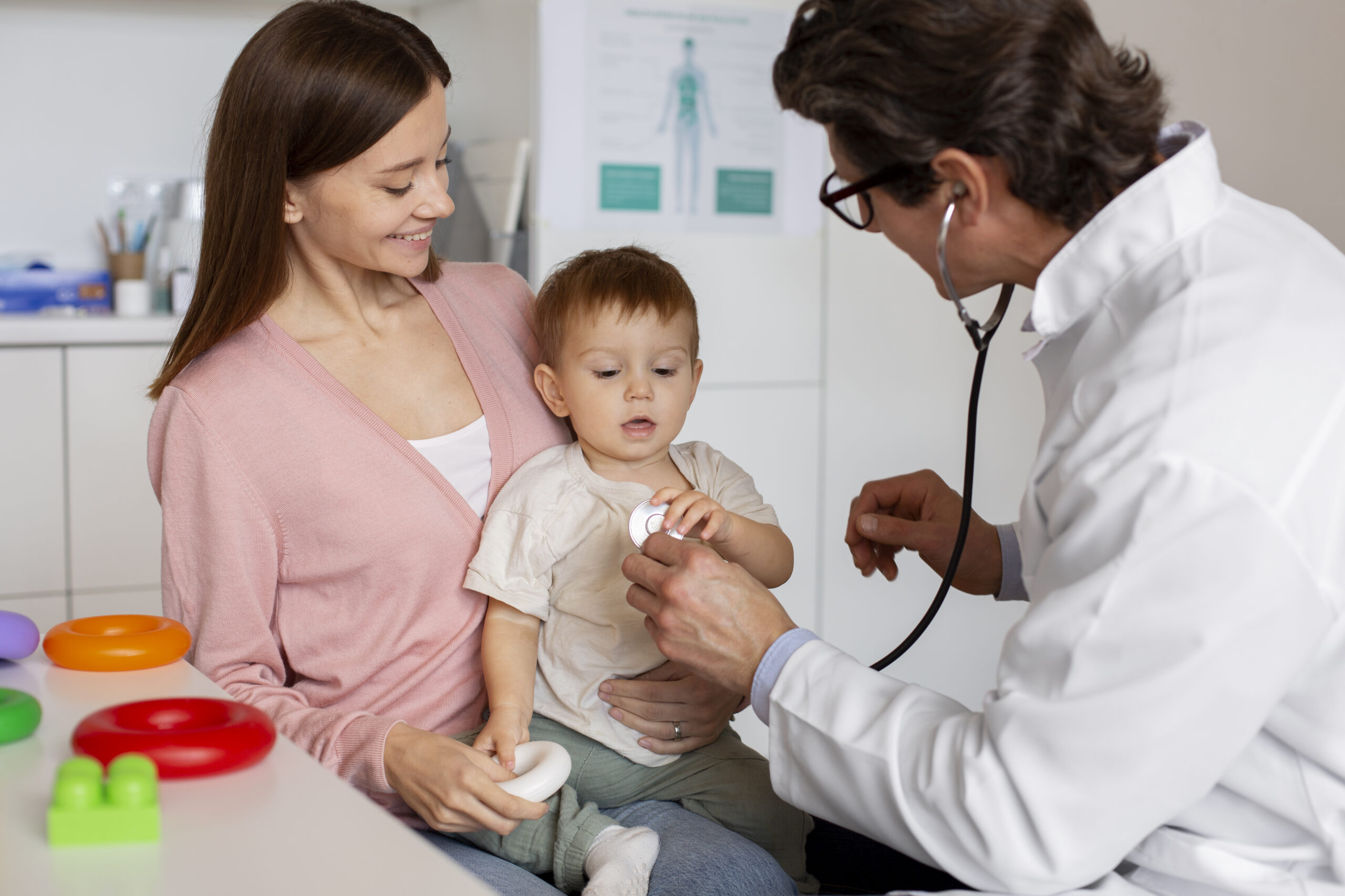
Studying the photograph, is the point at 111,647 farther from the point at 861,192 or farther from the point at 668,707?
the point at 861,192

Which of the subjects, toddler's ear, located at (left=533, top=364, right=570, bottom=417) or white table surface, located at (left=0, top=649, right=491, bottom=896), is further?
toddler's ear, located at (left=533, top=364, right=570, bottom=417)

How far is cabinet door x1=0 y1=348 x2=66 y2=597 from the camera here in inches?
97.9

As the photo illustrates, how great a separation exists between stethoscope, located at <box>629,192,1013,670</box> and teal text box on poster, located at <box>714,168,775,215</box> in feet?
4.57

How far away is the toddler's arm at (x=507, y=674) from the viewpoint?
124cm

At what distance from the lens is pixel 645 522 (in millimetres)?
1312

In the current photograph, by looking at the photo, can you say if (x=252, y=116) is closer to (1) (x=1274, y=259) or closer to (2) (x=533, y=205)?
(1) (x=1274, y=259)

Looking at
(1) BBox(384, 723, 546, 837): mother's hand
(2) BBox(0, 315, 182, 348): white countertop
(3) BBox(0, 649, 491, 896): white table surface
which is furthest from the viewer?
(2) BBox(0, 315, 182, 348): white countertop

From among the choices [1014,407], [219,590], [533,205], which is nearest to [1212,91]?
[1014,407]

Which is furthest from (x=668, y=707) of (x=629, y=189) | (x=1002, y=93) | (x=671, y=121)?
(x=671, y=121)

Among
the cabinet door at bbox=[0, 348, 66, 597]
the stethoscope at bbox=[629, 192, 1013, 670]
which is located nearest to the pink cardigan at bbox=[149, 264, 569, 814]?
the stethoscope at bbox=[629, 192, 1013, 670]

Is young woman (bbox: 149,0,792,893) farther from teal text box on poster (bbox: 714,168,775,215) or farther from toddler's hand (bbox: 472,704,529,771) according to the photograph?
teal text box on poster (bbox: 714,168,775,215)

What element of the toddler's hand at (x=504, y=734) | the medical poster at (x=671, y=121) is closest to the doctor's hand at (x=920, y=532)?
the toddler's hand at (x=504, y=734)

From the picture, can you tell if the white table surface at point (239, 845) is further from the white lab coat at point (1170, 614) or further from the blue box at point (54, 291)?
the blue box at point (54, 291)

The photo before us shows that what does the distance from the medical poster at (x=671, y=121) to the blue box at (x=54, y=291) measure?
1.22 metres
